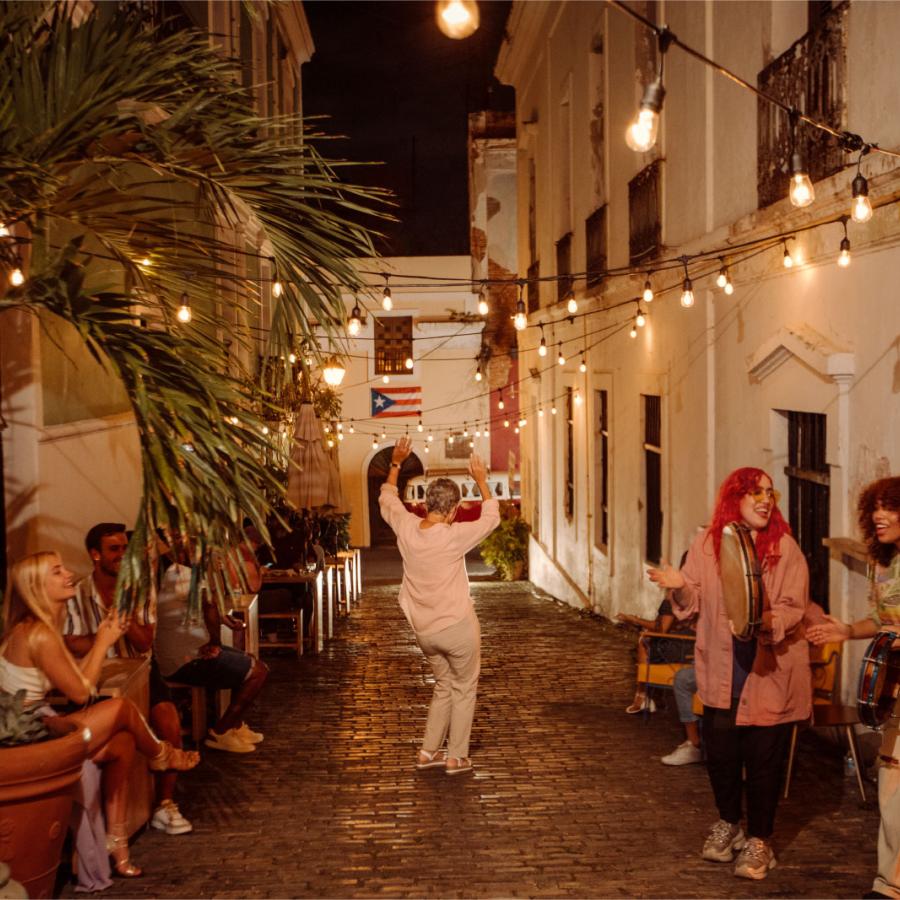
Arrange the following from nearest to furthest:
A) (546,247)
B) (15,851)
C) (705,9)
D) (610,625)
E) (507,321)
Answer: (15,851), (705,9), (610,625), (546,247), (507,321)

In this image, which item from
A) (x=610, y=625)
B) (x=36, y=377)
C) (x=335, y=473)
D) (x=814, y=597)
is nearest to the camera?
(x=36, y=377)

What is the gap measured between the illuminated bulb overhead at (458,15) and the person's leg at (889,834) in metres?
3.29

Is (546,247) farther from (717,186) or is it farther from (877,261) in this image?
(877,261)

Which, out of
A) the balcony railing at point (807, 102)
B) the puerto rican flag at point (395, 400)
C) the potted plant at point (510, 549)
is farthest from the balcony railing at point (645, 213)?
the puerto rican flag at point (395, 400)

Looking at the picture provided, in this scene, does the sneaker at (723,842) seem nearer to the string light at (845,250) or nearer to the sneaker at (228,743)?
the sneaker at (228,743)

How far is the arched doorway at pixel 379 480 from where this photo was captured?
1204 inches

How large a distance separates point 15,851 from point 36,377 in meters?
3.84

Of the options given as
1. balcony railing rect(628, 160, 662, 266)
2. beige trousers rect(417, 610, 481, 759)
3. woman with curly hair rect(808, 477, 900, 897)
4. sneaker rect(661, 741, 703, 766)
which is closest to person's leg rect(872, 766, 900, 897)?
woman with curly hair rect(808, 477, 900, 897)

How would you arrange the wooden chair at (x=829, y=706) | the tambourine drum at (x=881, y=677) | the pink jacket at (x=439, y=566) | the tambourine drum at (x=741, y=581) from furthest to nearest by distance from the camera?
the pink jacket at (x=439, y=566) < the wooden chair at (x=829, y=706) < the tambourine drum at (x=741, y=581) < the tambourine drum at (x=881, y=677)

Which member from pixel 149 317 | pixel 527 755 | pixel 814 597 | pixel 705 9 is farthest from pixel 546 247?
pixel 149 317

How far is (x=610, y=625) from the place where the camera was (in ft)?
46.5

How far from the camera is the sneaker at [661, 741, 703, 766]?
6816 millimetres

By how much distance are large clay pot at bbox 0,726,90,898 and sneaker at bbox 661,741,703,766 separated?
361 centimetres

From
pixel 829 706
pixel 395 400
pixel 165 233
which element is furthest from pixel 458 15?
pixel 395 400
